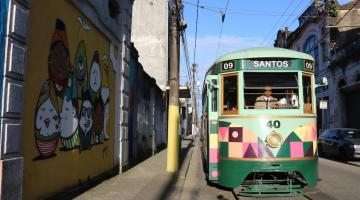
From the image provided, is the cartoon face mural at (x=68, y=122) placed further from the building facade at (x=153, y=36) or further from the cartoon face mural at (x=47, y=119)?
the building facade at (x=153, y=36)

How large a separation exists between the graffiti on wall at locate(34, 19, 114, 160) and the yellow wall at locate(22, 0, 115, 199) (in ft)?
0.28

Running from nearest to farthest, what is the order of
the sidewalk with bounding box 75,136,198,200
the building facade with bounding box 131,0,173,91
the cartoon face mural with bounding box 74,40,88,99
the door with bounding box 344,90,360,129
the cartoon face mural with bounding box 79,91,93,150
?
1. the cartoon face mural with bounding box 74,40,88,99
2. the sidewalk with bounding box 75,136,198,200
3. the cartoon face mural with bounding box 79,91,93,150
4. the door with bounding box 344,90,360,129
5. the building facade with bounding box 131,0,173,91

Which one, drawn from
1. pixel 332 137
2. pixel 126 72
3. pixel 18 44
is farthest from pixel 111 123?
pixel 332 137

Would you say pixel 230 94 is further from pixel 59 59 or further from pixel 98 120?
pixel 59 59

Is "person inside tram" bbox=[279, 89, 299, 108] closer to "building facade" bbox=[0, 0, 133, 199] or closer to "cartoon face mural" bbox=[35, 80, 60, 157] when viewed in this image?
"building facade" bbox=[0, 0, 133, 199]

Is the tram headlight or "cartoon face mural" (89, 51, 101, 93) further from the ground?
"cartoon face mural" (89, 51, 101, 93)

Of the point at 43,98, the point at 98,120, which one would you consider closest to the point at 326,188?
the point at 98,120

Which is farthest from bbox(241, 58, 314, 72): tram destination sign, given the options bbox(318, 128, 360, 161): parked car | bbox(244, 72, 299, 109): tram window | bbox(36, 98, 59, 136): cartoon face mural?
bbox(318, 128, 360, 161): parked car

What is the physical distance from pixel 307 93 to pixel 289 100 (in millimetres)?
473

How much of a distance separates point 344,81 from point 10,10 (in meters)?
30.4

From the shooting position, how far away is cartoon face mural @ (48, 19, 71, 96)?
7.93 metres

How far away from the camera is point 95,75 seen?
425 inches

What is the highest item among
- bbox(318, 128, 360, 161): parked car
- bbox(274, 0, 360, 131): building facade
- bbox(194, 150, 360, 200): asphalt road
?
bbox(274, 0, 360, 131): building facade

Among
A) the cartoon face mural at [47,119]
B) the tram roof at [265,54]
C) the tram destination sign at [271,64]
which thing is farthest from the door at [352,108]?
the cartoon face mural at [47,119]
